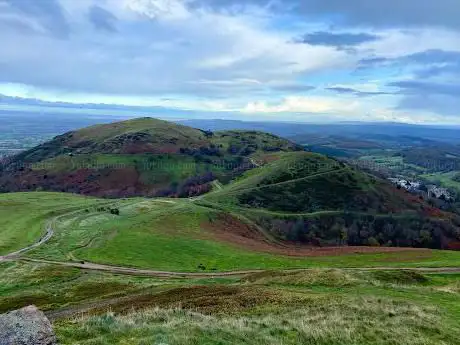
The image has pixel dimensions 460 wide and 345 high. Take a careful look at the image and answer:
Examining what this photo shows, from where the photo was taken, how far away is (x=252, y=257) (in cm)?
6756

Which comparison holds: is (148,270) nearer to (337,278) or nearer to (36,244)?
(36,244)

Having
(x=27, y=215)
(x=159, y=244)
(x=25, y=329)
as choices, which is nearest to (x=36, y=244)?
(x=159, y=244)

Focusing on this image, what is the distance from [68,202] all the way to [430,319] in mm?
106173

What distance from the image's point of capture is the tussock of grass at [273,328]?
64.5 ft

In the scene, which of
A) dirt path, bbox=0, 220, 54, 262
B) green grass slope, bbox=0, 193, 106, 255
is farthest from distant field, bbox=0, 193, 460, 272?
dirt path, bbox=0, 220, 54, 262

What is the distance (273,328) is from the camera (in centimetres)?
2239

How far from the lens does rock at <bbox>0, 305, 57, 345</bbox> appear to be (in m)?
15.8

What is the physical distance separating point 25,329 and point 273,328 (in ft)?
37.5

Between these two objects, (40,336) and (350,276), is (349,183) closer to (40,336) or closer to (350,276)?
(350,276)

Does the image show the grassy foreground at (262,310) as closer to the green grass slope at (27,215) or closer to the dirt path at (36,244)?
the dirt path at (36,244)

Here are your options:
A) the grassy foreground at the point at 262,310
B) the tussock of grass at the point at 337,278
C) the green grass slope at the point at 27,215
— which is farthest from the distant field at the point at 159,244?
the tussock of grass at the point at 337,278

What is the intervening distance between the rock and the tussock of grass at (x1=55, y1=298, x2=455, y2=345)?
173 cm

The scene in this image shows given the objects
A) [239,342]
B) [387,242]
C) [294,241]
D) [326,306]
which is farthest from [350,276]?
[387,242]

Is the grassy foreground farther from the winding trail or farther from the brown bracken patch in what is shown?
the brown bracken patch
